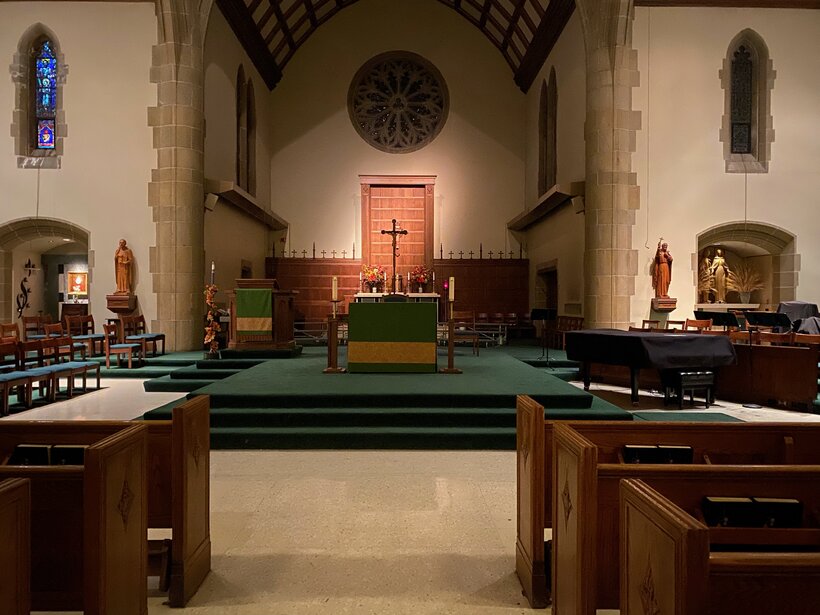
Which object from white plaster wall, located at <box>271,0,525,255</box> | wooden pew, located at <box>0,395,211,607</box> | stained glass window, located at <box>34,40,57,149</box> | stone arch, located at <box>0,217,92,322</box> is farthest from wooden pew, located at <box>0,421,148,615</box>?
white plaster wall, located at <box>271,0,525,255</box>

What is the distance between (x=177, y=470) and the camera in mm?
2350

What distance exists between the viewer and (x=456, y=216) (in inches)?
593

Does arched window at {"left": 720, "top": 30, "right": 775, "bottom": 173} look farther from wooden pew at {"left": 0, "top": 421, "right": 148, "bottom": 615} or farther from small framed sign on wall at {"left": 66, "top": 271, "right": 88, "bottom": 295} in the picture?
small framed sign on wall at {"left": 66, "top": 271, "right": 88, "bottom": 295}

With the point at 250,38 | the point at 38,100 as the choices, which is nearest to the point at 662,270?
the point at 250,38

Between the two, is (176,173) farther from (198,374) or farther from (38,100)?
(198,374)

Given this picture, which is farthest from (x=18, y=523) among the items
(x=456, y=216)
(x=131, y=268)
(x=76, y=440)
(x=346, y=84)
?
(x=346, y=84)

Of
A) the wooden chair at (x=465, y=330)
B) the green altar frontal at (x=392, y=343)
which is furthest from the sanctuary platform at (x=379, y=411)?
the wooden chair at (x=465, y=330)

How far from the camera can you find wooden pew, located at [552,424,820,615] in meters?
1.77

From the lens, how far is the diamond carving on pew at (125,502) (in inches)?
72.4

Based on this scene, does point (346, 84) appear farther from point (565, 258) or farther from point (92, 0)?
point (565, 258)

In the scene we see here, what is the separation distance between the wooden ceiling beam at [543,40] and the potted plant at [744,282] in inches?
244

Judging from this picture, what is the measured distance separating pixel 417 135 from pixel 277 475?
12744 mm

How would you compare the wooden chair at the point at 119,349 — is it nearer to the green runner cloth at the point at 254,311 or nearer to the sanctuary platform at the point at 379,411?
the green runner cloth at the point at 254,311

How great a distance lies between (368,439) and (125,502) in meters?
3.12
